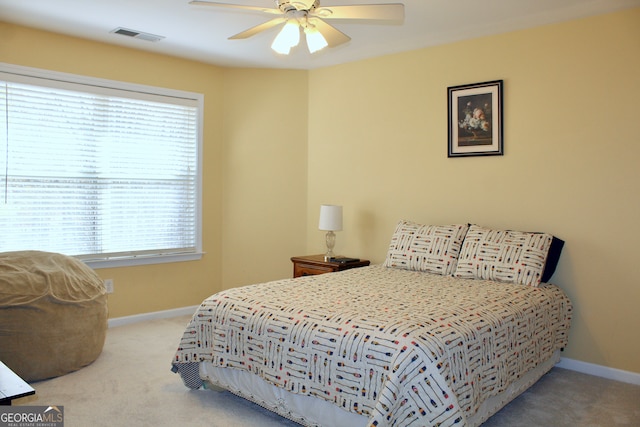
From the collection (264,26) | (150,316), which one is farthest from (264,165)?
(264,26)

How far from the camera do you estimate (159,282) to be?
4887 millimetres

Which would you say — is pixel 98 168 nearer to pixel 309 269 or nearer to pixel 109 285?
pixel 109 285

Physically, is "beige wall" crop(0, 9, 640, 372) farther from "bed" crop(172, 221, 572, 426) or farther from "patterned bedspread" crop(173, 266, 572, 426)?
"patterned bedspread" crop(173, 266, 572, 426)

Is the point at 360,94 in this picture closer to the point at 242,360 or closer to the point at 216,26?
the point at 216,26

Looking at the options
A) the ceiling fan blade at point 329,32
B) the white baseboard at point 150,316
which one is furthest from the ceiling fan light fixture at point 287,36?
the white baseboard at point 150,316

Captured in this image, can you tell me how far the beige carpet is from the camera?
2730mm

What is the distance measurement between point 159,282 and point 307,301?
2512mm

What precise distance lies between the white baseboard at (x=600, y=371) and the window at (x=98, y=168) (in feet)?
11.2

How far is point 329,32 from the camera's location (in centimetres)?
311

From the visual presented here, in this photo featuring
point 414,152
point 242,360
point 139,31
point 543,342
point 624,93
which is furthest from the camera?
point 414,152

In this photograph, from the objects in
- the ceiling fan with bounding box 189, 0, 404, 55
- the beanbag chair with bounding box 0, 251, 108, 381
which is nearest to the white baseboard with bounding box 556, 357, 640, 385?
the ceiling fan with bounding box 189, 0, 404, 55

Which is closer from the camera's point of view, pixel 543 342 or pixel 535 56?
pixel 543 342

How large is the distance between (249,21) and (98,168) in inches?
72.9

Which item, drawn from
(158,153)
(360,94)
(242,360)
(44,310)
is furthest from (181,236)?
(242,360)
